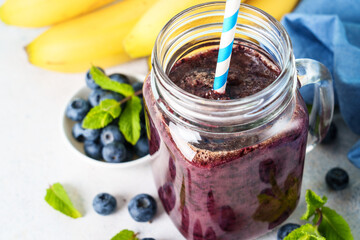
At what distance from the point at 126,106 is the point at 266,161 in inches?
16.6

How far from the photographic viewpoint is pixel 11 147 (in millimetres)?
1172

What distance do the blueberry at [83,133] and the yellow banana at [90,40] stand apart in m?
0.25

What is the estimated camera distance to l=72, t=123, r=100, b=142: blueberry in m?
1.07

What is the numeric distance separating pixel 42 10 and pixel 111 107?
41 cm

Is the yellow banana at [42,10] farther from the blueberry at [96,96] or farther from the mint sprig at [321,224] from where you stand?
the mint sprig at [321,224]

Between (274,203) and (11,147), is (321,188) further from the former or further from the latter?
(11,147)

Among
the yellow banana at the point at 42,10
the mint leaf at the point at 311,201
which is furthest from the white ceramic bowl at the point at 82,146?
the mint leaf at the point at 311,201

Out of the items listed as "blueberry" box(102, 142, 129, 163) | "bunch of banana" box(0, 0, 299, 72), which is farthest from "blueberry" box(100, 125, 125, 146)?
"bunch of banana" box(0, 0, 299, 72)

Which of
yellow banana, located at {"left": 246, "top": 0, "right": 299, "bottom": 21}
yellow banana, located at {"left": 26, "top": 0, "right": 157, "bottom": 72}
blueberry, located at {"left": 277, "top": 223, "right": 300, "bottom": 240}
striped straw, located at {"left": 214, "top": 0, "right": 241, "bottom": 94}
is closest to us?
striped straw, located at {"left": 214, "top": 0, "right": 241, "bottom": 94}

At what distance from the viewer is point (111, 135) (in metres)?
1.06

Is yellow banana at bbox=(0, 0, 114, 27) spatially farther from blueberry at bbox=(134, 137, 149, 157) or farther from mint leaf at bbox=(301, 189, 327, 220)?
mint leaf at bbox=(301, 189, 327, 220)

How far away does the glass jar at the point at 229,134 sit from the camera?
693 millimetres

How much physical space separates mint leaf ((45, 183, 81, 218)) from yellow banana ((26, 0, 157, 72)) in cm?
38

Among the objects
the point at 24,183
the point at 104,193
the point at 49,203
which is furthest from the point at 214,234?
the point at 24,183
